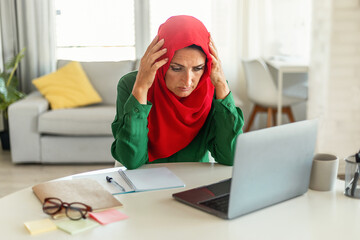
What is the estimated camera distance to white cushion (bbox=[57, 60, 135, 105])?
4.40 meters

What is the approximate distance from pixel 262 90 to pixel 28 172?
2.16 metres

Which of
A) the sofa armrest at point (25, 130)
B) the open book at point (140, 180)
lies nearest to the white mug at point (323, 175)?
the open book at point (140, 180)

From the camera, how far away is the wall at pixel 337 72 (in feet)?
11.3

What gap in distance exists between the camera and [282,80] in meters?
4.46

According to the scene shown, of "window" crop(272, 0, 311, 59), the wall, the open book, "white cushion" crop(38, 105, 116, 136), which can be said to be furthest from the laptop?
"window" crop(272, 0, 311, 59)

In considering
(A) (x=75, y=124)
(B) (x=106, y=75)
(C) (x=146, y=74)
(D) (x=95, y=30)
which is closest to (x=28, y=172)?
(A) (x=75, y=124)

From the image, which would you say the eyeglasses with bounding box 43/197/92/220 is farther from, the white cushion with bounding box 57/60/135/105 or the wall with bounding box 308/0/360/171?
the white cushion with bounding box 57/60/135/105

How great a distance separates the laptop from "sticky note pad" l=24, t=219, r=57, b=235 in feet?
1.15

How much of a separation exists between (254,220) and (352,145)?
266cm

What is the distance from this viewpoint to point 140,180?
4.85ft

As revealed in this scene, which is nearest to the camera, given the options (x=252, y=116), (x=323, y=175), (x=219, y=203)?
(x=219, y=203)

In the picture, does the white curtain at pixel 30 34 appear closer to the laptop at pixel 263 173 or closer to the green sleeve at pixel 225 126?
the green sleeve at pixel 225 126

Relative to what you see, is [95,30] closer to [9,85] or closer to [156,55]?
[9,85]

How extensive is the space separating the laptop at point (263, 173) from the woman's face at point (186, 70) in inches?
17.9
